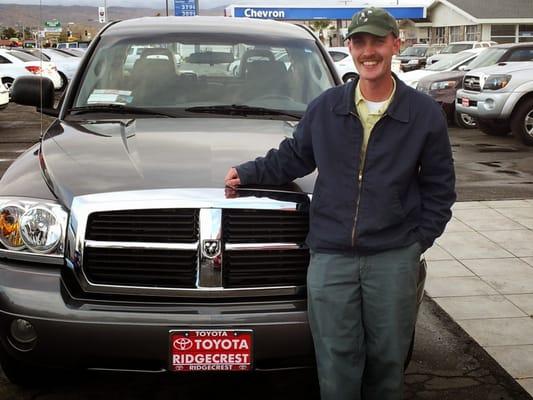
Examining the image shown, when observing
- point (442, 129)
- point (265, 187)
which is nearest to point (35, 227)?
point (265, 187)

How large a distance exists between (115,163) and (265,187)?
0.70 meters

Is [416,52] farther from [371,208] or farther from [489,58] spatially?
[371,208]

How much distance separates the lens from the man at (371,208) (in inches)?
110

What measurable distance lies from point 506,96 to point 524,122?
586 millimetres

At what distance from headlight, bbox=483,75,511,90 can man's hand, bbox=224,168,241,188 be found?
35.7 feet

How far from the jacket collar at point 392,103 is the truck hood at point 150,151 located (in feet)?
1.52

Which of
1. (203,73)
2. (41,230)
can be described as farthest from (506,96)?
(41,230)

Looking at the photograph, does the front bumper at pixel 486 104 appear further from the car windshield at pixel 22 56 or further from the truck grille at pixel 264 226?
the car windshield at pixel 22 56

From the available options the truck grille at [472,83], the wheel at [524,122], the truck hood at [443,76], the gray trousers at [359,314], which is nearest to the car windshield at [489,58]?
the truck hood at [443,76]

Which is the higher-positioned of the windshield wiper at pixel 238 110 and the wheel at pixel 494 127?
the windshield wiper at pixel 238 110

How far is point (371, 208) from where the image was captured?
2.80 m

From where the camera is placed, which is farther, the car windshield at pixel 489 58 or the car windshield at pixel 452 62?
the car windshield at pixel 452 62

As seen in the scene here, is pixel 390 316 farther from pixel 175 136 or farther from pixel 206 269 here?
pixel 175 136

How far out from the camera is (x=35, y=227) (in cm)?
315
